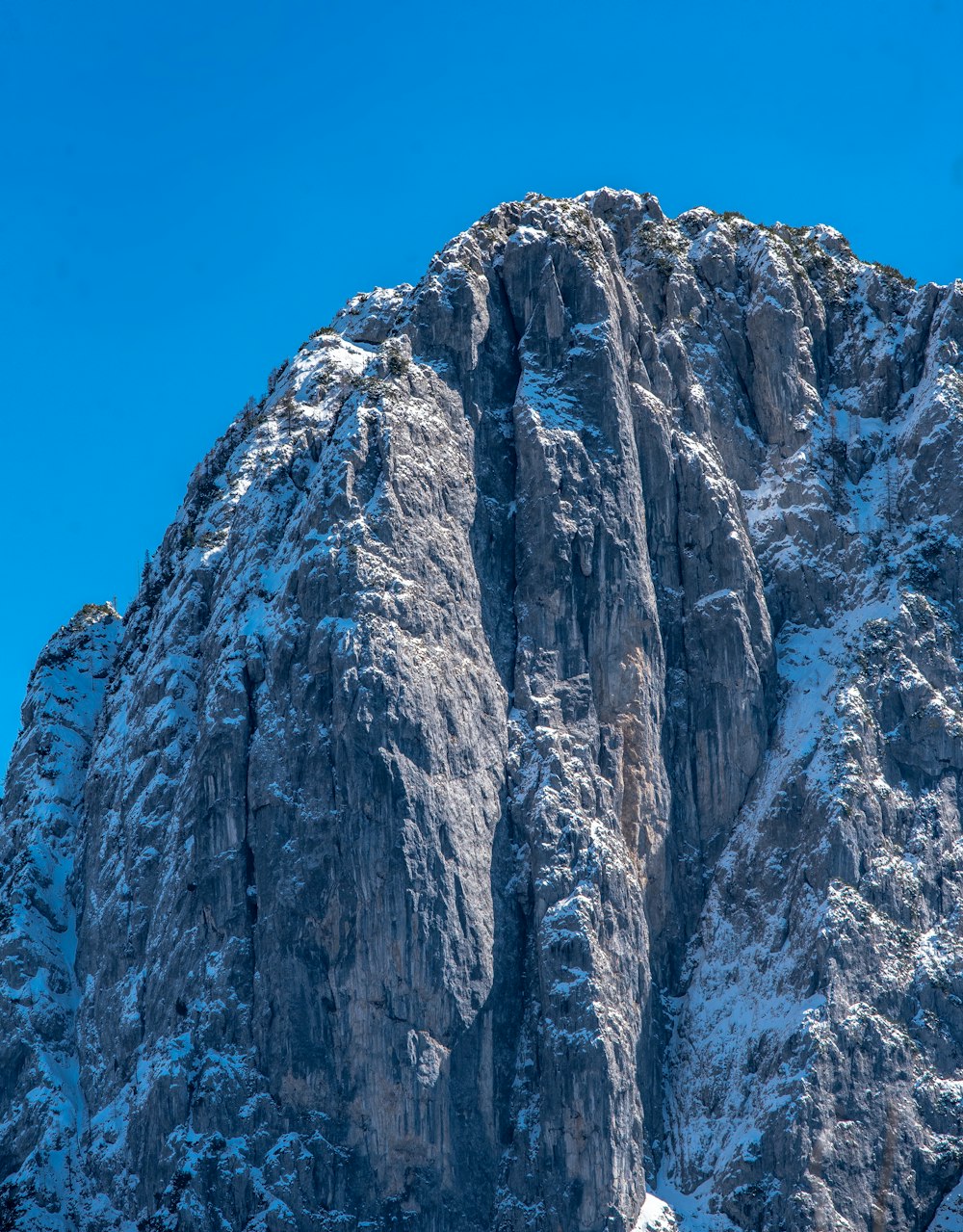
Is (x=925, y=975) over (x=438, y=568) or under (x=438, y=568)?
under

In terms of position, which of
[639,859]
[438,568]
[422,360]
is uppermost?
[422,360]

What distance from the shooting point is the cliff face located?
354ft

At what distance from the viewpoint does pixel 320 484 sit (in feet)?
387

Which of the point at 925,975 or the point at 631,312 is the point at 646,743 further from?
the point at 631,312

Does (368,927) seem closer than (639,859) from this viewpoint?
Yes

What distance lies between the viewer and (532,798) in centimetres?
11450

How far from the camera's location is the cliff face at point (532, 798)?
108 meters

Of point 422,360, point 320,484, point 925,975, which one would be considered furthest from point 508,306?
point 925,975

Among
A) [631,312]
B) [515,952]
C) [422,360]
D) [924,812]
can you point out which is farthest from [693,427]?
[515,952]

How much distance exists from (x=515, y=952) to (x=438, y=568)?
21.1 meters

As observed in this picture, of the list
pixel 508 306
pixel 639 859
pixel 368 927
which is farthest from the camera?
pixel 508 306

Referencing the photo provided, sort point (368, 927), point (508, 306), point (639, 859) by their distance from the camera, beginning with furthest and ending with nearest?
point (508, 306)
point (639, 859)
point (368, 927)

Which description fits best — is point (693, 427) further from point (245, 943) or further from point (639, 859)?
point (245, 943)

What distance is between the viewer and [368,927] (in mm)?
108188
